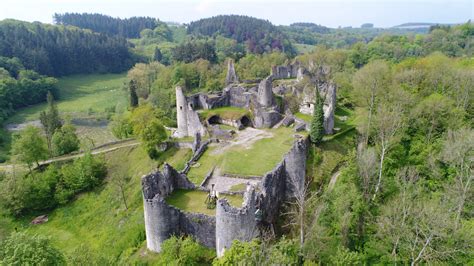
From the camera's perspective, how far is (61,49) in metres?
153

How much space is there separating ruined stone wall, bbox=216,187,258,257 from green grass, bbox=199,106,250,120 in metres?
25.3


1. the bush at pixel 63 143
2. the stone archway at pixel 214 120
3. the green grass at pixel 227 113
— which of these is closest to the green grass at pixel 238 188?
the green grass at pixel 227 113

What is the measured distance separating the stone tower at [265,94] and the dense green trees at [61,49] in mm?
117044

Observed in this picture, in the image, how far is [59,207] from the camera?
45188 mm

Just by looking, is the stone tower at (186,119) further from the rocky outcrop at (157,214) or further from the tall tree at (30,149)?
the tall tree at (30,149)

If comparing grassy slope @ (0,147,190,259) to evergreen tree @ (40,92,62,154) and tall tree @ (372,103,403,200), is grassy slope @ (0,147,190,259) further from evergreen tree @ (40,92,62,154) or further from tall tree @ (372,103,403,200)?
tall tree @ (372,103,403,200)

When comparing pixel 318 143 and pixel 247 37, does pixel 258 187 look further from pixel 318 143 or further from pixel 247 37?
pixel 247 37

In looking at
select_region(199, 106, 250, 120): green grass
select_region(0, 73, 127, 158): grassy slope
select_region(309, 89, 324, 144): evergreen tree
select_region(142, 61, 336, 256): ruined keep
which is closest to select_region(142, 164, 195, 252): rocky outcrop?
select_region(142, 61, 336, 256): ruined keep

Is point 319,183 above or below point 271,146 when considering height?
below

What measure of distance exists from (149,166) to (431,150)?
115 feet

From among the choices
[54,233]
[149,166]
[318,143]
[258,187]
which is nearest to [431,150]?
[318,143]

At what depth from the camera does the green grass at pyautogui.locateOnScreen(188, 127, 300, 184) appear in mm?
36469

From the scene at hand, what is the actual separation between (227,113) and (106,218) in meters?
22.1

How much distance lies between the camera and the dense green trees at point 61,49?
13650cm
